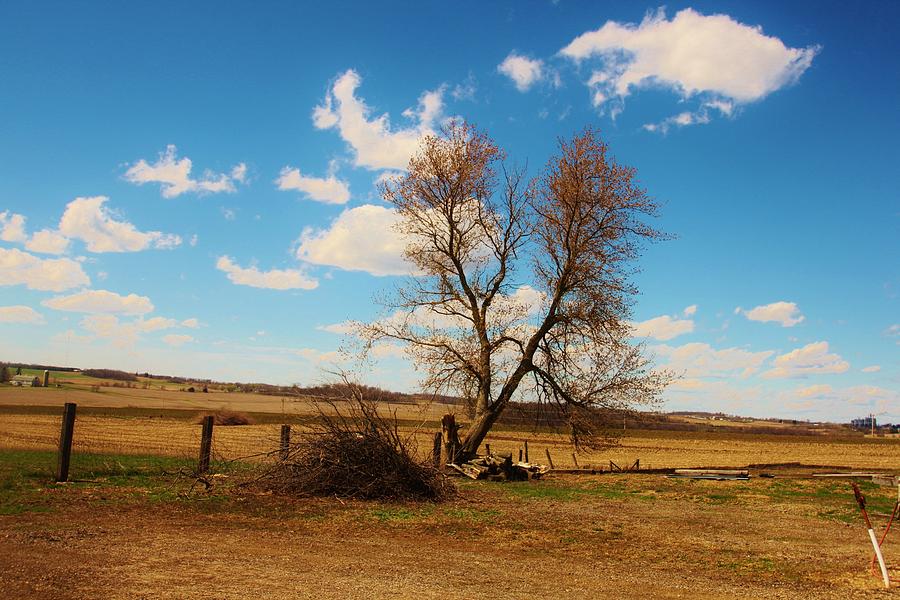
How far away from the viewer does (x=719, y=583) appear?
28.7ft

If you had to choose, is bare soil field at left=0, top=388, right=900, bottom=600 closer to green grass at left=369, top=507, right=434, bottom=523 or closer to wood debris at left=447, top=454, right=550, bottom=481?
green grass at left=369, top=507, right=434, bottom=523

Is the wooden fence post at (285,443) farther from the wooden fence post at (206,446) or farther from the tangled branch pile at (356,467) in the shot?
the wooden fence post at (206,446)

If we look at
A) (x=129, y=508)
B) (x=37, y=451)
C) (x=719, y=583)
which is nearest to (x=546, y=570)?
(x=719, y=583)

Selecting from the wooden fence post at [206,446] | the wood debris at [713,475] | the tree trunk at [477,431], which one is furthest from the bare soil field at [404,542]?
the wood debris at [713,475]

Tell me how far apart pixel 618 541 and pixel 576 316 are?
13.3 m

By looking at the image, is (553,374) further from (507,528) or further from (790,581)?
(790,581)

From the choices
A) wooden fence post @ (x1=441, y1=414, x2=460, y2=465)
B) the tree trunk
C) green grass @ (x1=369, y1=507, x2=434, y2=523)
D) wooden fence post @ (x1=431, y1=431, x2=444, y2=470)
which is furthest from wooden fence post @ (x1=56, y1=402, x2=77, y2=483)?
the tree trunk

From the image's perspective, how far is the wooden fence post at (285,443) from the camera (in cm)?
1605

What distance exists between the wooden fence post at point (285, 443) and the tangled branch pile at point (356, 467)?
0.07 metres

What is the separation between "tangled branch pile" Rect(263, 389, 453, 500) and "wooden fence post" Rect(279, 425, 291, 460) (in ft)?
0.22

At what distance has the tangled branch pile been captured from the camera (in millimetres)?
15461

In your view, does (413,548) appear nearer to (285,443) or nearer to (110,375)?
(285,443)

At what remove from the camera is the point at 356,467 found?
15703 millimetres

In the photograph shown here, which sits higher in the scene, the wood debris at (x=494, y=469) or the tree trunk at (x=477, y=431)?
the tree trunk at (x=477, y=431)
